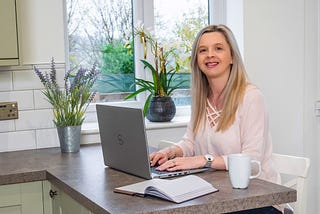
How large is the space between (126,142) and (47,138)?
1029 millimetres

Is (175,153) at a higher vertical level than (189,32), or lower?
lower

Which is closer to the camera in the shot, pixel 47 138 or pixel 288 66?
pixel 47 138

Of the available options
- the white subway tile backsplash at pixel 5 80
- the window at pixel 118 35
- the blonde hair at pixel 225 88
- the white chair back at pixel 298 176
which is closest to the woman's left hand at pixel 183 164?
the blonde hair at pixel 225 88

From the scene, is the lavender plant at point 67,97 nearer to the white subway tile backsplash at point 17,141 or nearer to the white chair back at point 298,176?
A: the white subway tile backsplash at point 17,141

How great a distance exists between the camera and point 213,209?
166 cm

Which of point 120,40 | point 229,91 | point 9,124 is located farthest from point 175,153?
point 120,40

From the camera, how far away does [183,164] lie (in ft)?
6.88

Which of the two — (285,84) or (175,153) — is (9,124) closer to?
(175,153)

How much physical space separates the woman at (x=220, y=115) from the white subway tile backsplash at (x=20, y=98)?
0.92 metres

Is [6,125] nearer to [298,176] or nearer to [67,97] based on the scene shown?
[67,97]

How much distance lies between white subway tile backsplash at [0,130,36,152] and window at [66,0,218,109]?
1.94ft

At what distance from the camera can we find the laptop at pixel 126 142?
198 cm

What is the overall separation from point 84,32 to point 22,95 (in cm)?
66

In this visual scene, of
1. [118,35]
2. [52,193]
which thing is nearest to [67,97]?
[52,193]
